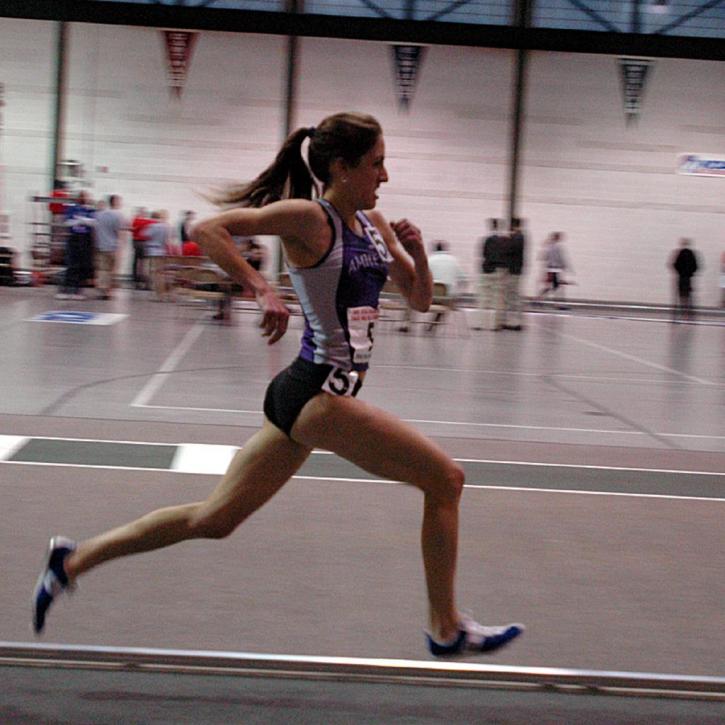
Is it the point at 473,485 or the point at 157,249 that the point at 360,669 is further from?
the point at 157,249

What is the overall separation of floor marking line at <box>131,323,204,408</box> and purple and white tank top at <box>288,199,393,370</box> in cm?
675

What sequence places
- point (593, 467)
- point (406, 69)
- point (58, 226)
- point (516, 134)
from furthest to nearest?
1. point (516, 134)
2. point (406, 69)
3. point (58, 226)
4. point (593, 467)

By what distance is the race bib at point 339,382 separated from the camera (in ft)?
12.6

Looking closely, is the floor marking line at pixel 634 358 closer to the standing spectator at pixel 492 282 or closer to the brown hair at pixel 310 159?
the standing spectator at pixel 492 282

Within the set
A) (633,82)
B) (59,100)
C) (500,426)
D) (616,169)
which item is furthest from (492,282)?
(59,100)

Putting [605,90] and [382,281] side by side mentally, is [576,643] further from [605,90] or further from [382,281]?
[605,90]

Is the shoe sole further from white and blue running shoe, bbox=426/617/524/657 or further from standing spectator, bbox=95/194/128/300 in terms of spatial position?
standing spectator, bbox=95/194/128/300

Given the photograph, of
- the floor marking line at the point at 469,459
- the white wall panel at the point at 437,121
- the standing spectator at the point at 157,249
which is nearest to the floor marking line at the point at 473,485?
the floor marking line at the point at 469,459

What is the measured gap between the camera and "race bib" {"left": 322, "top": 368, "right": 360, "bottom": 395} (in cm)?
383

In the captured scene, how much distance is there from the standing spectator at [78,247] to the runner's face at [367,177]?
61.6 feet

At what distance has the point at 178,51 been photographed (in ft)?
103

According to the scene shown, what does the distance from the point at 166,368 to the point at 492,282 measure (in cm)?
941

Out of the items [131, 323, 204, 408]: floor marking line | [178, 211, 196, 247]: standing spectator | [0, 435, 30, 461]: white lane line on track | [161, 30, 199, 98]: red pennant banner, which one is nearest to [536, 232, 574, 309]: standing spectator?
[178, 211, 196, 247]: standing spectator

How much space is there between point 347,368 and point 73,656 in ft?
4.13
